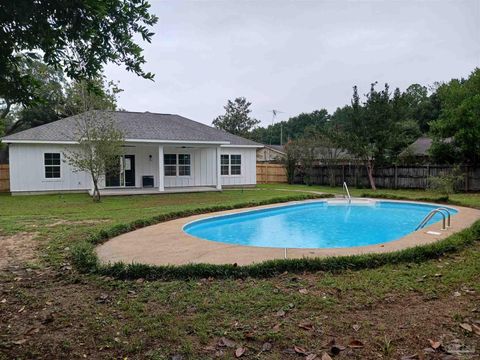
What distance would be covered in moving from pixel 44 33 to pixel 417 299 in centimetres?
454

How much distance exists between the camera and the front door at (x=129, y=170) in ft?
69.9

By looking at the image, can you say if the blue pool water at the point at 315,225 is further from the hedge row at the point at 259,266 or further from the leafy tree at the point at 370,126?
the leafy tree at the point at 370,126

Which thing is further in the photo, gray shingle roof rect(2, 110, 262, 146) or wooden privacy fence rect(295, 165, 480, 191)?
wooden privacy fence rect(295, 165, 480, 191)

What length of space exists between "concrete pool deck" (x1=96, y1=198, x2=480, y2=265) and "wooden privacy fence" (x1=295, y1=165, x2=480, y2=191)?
1303cm

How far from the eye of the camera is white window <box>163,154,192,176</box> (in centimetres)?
2266

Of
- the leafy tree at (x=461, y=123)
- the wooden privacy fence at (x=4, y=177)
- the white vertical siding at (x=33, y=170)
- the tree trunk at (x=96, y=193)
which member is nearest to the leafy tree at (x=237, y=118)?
the leafy tree at (x=461, y=123)

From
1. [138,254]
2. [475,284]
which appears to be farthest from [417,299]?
[138,254]

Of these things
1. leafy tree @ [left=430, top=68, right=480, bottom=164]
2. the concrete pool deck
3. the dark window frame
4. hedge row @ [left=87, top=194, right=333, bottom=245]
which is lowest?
the concrete pool deck

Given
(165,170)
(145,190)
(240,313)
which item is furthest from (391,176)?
(240,313)

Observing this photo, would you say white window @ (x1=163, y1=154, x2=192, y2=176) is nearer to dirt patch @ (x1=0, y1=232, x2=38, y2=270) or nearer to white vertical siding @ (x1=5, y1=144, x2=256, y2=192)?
white vertical siding @ (x1=5, y1=144, x2=256, y2=192)

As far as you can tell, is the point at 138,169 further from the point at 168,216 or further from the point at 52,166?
the point at 168,216

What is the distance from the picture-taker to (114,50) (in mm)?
3545

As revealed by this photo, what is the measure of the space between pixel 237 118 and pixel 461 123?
1409 inches

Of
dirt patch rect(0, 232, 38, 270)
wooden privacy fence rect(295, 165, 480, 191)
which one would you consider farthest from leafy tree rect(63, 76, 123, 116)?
wooden privacy fence rect(295, 165, 480, 191)
